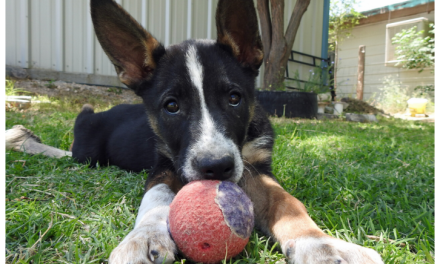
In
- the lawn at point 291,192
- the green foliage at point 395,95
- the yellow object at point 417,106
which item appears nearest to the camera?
the lawn at point 291,192

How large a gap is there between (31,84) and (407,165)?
897cm

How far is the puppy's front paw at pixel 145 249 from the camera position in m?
1.50

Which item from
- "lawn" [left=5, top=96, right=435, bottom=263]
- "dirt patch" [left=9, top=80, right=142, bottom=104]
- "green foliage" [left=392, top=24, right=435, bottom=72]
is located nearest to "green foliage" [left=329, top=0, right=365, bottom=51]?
"green foliage" [left=392, top=24, right=435, bottom=72]

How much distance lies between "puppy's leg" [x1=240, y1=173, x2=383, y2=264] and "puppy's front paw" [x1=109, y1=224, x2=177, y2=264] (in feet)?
1.88

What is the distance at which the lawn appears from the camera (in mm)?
1733

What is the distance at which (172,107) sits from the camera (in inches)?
93.4

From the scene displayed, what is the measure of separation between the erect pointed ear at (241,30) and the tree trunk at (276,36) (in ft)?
21.4

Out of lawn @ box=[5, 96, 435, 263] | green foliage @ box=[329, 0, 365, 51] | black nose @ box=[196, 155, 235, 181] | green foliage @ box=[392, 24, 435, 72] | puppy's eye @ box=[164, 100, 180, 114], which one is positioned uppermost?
green foliage @ box=[329, 0, 365, 51]

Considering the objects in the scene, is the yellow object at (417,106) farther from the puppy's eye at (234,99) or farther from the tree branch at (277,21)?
the puppy's eye at (234,99)

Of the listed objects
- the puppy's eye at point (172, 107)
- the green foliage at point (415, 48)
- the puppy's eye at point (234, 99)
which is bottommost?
the puppy's eye at point (172, 107)

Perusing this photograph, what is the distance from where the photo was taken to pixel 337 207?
7.88 ft

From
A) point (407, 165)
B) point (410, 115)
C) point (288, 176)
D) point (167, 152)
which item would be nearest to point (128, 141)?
point (167, 152)

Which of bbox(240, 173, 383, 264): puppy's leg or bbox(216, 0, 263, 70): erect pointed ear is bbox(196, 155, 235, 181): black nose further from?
bbox(216, 0, 263, 70): erect pointed ear

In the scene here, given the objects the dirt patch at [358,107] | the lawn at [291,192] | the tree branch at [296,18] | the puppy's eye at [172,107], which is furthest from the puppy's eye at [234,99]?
the dirt patch at [358,107]
